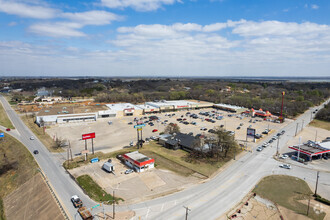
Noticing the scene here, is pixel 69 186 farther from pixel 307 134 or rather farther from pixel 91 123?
pixel 307 134

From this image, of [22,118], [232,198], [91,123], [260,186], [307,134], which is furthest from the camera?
[22,118]

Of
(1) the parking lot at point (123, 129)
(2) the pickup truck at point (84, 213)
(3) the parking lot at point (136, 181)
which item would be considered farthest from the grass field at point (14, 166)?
(2) the pickup truck at point (84, 213)

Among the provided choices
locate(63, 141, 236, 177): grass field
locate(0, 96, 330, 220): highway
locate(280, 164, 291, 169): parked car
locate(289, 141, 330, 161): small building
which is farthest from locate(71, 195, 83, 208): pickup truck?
locate(289, 141, 330, 161): small building

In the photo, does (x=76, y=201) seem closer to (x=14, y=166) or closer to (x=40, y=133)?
(x=14, y=166)

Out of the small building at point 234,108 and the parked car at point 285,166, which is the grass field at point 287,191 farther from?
the small building at point 234,108

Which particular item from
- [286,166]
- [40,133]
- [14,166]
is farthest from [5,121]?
[286,166]

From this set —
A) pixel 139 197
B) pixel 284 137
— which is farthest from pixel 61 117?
pixel 284 137

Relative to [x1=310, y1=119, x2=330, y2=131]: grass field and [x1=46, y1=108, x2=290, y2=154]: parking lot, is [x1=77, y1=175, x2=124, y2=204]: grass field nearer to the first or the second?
[x1=46, y1=108, x2=290, y2=154]: parking lot
